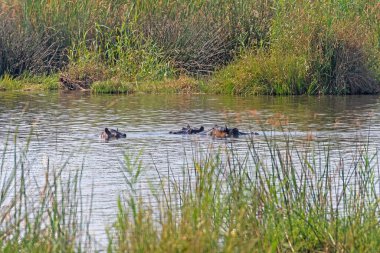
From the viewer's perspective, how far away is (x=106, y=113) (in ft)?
55.6

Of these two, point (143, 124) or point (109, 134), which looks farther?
point (143, 124)

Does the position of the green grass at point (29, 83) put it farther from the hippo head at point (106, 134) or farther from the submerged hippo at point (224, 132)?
the submerged hippo at point (224, 132)

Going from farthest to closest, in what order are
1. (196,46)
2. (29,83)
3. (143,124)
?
(196,46) → (29,83) → (143,124)

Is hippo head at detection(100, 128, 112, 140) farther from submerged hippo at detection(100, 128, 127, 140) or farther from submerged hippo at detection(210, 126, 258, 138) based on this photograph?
submerged hippo at detection(210, 126, 258, 138)

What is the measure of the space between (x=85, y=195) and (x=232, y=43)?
13.3m

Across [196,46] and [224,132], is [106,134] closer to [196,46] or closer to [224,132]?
[224,132]

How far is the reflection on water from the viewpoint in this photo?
10805mm

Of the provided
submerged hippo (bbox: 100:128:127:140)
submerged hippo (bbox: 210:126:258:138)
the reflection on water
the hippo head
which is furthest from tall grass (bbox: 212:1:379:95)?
the hippo head

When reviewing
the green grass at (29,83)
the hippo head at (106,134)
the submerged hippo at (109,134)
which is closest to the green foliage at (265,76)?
the green grass at (29,83)

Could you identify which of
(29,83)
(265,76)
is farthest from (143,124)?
(29,83)

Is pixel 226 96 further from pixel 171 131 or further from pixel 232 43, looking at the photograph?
pixel 171 131

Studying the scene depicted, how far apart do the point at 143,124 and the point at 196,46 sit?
673 centimetres

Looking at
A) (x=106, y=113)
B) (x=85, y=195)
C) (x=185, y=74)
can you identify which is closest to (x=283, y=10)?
(x=185, y=74)

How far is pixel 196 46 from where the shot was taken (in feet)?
71.3
